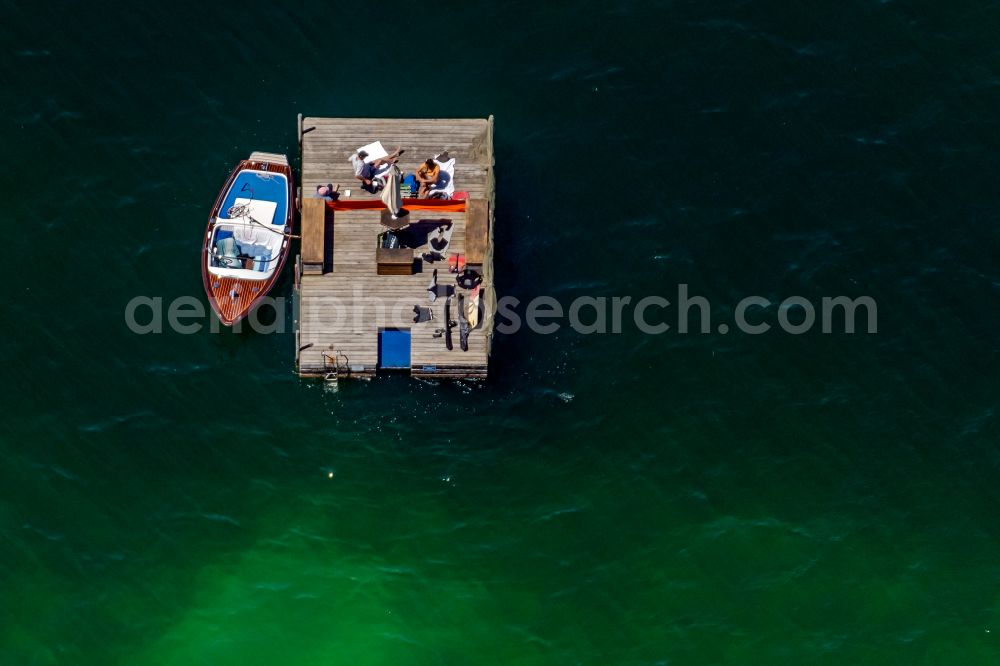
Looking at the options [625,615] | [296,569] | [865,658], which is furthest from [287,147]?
[865,658]

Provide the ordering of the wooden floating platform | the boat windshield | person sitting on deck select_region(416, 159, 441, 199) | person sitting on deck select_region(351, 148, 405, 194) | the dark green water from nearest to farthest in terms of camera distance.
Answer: the dark green water
the wooden floating platform
person sitting on deck select_region(416, 159, 441, 199)
person sitting on deck select_region(351, 148, 405, 194)
the boat windshield

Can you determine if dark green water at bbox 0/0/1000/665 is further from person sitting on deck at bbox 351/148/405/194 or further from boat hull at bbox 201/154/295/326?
person sitting on deck at bbox 351/148/405/194

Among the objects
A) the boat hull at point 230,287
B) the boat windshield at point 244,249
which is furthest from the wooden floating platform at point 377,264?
the boat windshield at point 244,249

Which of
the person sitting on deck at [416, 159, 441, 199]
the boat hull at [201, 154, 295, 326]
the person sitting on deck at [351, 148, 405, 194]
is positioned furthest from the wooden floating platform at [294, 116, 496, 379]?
the boat hull at [201, 154, 295, 326]

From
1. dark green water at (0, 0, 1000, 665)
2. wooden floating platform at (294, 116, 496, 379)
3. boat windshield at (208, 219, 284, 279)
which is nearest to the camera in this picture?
dark green water at (0, 0, 1000, 665)

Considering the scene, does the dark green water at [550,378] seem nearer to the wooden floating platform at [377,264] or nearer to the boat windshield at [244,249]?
the boat windshield at [244,249]

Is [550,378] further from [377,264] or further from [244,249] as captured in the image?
[244,249]
